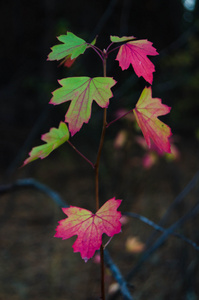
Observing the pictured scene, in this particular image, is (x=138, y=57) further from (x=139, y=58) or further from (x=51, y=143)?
(x=51, y=143)

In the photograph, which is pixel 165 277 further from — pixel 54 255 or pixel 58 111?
pixel 58 111

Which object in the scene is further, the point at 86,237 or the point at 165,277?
the point at 165,277

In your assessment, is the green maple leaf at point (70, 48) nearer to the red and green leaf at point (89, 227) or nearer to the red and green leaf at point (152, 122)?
the red and green leaf at point (152, 122)

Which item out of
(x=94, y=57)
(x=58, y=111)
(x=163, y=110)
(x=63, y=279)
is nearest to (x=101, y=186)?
(x=63, y=279)

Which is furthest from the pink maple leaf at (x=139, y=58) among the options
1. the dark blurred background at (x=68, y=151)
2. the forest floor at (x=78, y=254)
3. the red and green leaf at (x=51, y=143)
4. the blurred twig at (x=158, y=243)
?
the dark blurred background at (x=68, y=151)

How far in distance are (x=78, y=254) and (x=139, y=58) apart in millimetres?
2616

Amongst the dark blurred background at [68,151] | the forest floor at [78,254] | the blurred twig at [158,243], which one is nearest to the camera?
the blurred twig at [158,243]

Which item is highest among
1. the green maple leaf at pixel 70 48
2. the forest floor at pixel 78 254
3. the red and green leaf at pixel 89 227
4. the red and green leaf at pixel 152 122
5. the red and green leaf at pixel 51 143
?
the green maple leaf at pixel 70 48

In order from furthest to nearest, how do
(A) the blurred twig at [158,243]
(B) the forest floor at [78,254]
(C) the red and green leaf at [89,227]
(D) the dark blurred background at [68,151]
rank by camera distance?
(D) the dark blurred background at [68,151] < (B) the forest floor at [78,254] < (A) the blurred twig at [158,243] < (C) the red and green leaf at [89,227]

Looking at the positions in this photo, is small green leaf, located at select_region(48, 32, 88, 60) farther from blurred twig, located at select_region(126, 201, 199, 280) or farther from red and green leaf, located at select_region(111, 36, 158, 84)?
blurred twig, located at select_region(126, 201, 199, 280)

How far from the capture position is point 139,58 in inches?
21.0

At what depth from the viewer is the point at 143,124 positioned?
0.54 meters

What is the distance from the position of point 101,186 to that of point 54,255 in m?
0.84

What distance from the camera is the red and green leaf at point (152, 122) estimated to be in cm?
53
